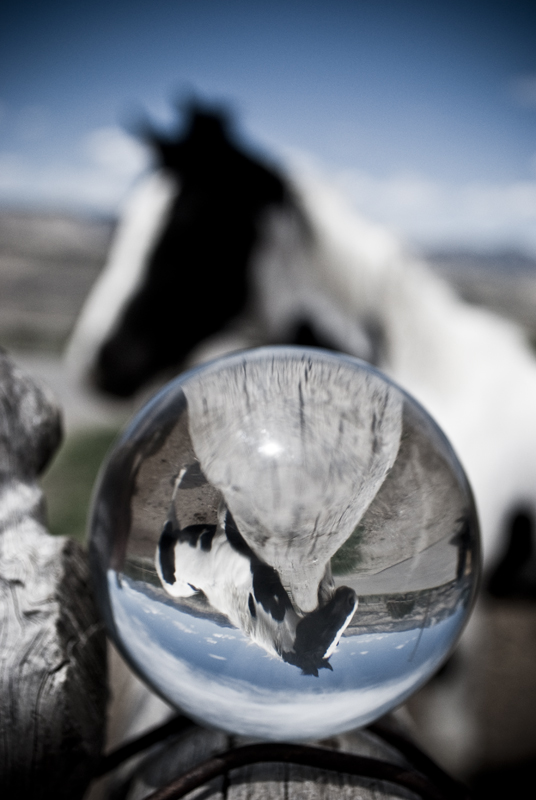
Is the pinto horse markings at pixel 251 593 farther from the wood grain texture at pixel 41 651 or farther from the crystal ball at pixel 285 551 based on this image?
the wood grain texture at pixel 41 651

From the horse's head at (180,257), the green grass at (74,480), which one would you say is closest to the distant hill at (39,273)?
the green grass at (74,480)

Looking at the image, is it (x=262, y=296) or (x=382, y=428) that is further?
(x=262, y=296)

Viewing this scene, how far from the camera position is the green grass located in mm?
2582

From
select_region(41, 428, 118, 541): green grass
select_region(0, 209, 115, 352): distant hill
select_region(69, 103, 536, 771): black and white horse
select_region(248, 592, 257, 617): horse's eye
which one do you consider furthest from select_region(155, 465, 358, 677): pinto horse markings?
select_region(0, 209, 115, 352): distant hill

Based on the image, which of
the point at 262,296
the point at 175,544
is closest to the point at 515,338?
the point at 262,296

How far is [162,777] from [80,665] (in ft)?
0.41

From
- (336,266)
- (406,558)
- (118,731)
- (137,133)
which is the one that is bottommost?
A: (118,731)

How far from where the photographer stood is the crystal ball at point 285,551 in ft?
1.25

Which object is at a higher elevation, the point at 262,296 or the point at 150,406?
the point at 262,296

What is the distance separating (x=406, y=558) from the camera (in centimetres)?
39

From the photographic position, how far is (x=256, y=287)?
1622mm

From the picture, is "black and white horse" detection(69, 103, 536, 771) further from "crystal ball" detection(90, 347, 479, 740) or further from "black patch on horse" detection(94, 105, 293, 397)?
"crystal ball" detection(90, 347, 479, 740)

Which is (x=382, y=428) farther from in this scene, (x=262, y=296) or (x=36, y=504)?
(x=262, y=296)

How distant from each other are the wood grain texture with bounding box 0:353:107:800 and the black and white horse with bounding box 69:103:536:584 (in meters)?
1.02
